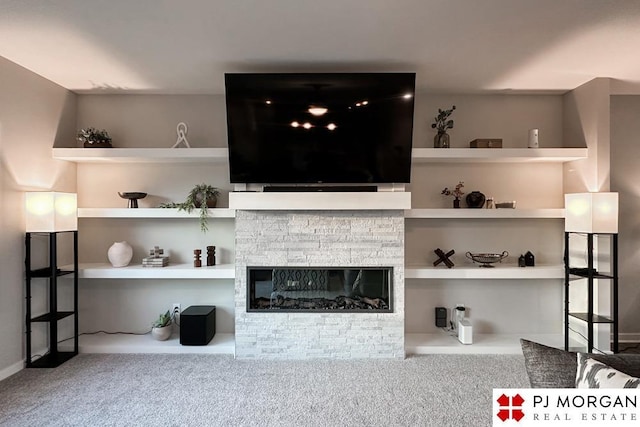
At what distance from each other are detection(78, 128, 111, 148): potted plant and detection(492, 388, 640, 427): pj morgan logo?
386cm

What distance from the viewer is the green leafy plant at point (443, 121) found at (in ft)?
11.1

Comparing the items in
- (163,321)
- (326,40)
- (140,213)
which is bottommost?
(163,321)

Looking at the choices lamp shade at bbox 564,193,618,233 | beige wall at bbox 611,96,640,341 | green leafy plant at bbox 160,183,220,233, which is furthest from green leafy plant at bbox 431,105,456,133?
green leafy plant at bbox 160,183,220,233

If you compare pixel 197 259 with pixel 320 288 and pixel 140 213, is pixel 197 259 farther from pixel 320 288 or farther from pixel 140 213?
pixel 320 288

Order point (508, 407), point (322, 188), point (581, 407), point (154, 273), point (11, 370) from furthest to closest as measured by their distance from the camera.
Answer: point (154, 273)
point (322, 188)
point (11, 370)
point (508, 407)
point (581, 407)

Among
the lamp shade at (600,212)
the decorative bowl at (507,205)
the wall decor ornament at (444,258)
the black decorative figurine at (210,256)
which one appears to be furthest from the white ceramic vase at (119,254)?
the lamp shade at (600,212)

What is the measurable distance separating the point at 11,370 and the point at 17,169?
5.46ft

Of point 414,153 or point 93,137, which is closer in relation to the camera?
point 414,153

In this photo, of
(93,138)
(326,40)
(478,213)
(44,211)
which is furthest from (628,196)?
(44,211)

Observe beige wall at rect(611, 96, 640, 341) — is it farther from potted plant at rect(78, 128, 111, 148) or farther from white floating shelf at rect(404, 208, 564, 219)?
potted plant at rect(78, 128, 111, 148)

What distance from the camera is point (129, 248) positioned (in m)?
3.52

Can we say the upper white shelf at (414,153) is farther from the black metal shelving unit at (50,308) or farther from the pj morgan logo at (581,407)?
the pj morgan logo at (581,407)

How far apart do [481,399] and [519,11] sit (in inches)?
103

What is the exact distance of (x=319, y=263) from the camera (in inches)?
127
